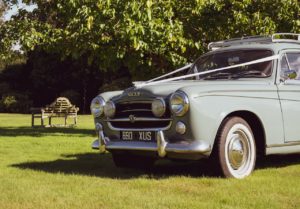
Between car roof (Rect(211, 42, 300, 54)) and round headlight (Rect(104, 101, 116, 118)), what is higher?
car roof (Rect(211, 42, 300, 54))

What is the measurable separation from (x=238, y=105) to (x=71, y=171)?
7.71ft

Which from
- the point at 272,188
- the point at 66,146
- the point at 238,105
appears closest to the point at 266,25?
the point at 66,146

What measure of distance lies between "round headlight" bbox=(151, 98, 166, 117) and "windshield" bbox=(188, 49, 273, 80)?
4.15 ft

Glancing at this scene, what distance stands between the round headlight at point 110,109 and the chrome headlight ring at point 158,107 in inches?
28.2

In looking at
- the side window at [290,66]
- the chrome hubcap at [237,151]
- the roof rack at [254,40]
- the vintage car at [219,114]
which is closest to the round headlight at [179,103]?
the vintage car at [219,114]

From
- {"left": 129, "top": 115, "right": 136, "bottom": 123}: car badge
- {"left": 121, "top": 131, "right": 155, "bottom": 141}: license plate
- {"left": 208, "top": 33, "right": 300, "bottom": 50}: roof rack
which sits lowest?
{"left": 121, "top": 131, "right": 155, "bottom": 141}: license plate

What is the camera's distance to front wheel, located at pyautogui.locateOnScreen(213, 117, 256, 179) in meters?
6.17

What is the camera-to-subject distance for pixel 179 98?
605 cm

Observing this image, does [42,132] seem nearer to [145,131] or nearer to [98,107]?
[98,107]

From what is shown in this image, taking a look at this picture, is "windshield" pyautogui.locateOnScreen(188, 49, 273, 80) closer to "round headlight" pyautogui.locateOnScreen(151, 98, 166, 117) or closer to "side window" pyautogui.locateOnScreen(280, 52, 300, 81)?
"side window" pyautogui.locateOnScreen(280, 52, 300, 81)

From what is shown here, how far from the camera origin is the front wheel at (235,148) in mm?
6172

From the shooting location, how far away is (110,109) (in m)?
6.87

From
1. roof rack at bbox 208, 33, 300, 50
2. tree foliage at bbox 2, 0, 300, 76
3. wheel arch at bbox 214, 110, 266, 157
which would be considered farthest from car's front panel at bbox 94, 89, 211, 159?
tree foliage at bbox 2, 0, 300, 76

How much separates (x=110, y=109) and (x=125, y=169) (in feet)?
3.27
